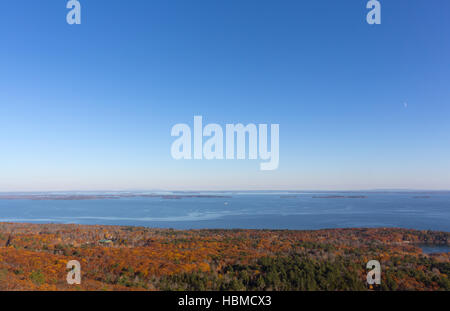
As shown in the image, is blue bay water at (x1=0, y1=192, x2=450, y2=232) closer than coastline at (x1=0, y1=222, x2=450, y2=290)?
No

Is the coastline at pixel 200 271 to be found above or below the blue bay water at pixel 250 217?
above

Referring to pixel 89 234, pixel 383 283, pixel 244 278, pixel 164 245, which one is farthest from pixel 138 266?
pixel 89 234

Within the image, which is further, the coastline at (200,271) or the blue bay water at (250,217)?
the blue bay water at (250,217)

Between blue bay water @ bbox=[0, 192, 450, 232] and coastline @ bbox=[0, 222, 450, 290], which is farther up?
coastline @ bbox=[0, 222, 450, 290]

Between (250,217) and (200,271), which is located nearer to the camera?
(200,271)

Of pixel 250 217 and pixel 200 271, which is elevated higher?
pixel 200 271

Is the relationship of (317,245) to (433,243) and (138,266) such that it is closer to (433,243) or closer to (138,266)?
(138,266)
